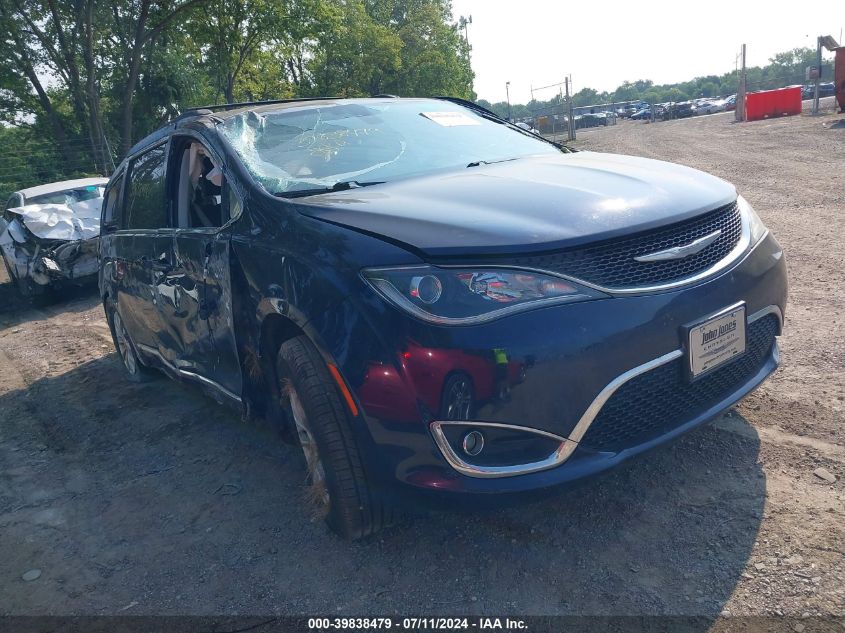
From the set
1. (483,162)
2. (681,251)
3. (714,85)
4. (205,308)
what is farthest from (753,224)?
(714,85)

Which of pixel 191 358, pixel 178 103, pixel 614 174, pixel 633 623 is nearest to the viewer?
pixel 633 623

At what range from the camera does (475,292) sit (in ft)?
7.15

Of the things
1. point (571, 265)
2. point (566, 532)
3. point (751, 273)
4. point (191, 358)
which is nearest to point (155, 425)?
point (191, 358)

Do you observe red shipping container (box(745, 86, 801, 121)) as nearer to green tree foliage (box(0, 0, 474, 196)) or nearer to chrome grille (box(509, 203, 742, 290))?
green tree foliage (box(0, 0, 474, 196))

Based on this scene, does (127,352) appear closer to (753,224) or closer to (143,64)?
(753,224)

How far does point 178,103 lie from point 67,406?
2566 centimetres

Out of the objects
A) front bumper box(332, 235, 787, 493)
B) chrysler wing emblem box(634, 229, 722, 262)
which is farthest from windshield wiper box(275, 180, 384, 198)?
chrysler wing emblem box(634, 229, 722, 262)

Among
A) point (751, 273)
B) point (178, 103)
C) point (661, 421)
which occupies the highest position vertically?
point (178, 103)

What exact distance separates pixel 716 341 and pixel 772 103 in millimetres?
29514

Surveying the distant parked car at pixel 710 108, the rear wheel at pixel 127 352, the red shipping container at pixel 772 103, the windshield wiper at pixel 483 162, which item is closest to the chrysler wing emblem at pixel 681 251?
the windshield wiper at pixel 483 162

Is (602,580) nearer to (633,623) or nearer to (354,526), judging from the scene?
(633,623)

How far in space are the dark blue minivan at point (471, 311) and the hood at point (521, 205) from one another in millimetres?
11

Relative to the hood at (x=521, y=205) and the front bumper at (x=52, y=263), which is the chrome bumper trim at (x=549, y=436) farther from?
the front bumper at (x=52, y=263)

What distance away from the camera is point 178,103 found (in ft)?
91.5
